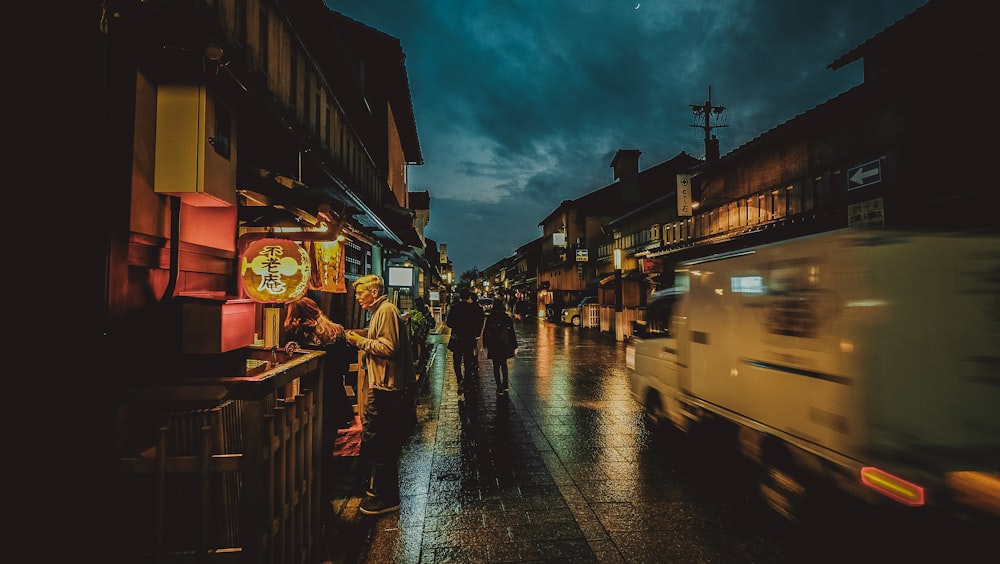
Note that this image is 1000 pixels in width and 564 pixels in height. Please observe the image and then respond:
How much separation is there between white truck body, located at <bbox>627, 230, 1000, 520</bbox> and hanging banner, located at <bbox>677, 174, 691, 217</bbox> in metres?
15.9

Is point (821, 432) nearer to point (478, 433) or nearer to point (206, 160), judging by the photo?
point (478, 433)

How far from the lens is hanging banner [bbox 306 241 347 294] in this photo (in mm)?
7023

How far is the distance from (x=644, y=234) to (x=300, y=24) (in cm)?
2263

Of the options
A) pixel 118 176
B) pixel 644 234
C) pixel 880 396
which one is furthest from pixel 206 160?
pixel 644 234

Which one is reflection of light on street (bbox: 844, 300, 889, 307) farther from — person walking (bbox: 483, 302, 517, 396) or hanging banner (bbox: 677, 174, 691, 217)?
hanging banner (bbox: 677, 174, 691, 217)

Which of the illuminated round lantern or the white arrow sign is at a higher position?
the white arrow sign

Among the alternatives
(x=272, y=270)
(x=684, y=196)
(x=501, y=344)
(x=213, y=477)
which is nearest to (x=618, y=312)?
(x=684, y=196)

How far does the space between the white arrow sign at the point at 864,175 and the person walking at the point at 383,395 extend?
13.1 metres

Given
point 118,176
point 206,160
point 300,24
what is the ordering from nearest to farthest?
point 118,176 < point 206,160 < point 300,24

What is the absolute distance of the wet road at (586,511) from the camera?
4.09 m

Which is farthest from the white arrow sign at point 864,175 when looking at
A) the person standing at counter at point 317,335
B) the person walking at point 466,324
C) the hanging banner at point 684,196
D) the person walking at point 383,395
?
the person standing at counter at point 317,335

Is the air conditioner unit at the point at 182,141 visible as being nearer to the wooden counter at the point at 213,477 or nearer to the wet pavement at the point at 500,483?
the wooden counter at the point at 213,477

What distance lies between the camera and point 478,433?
784 cm

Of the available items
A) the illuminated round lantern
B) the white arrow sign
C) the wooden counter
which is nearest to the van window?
the illuminated round lantern
